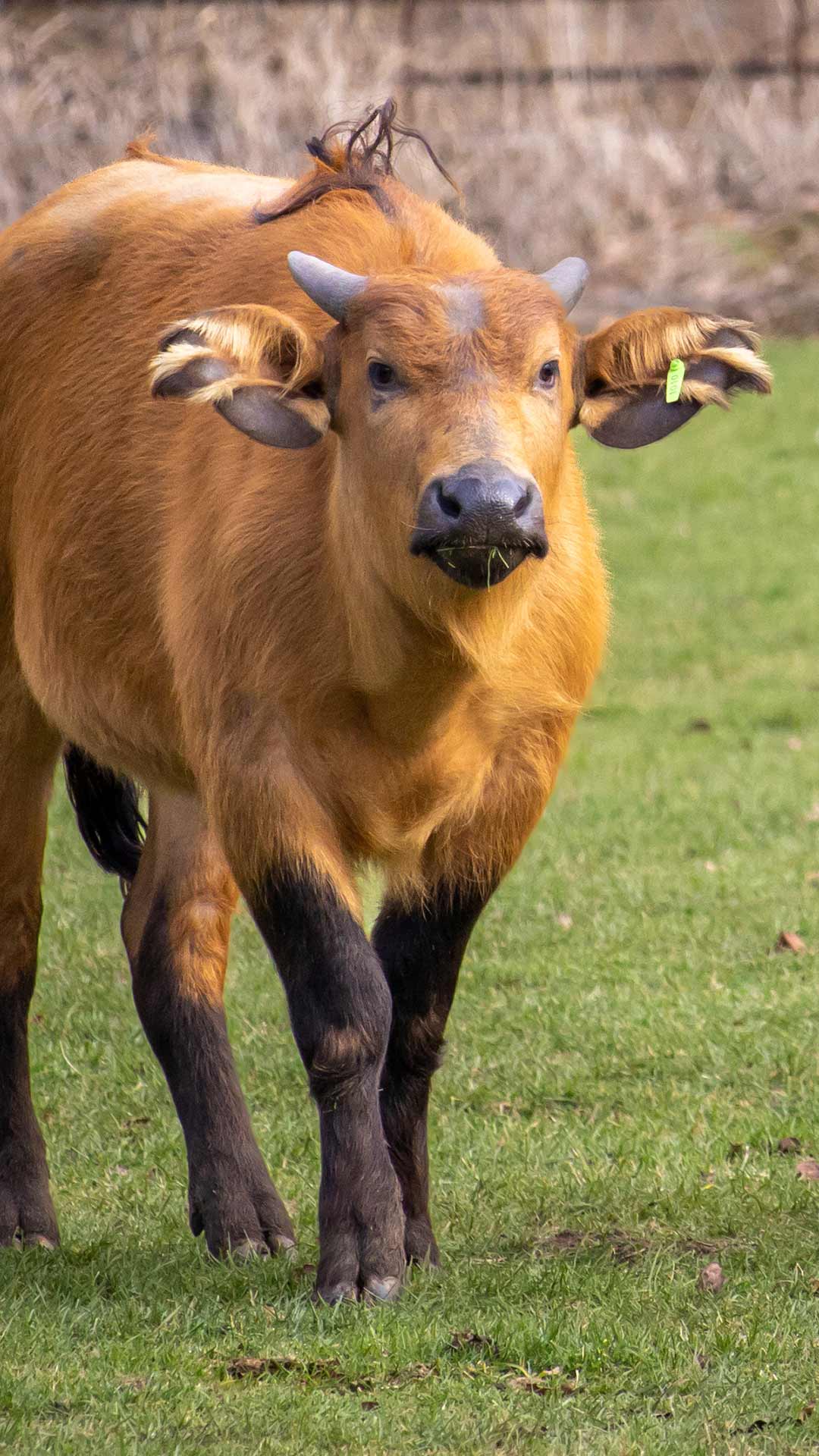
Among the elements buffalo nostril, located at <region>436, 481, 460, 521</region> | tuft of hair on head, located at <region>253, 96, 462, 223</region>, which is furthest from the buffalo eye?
tuft of hair on head, located at <region>253, 96, 462, 223</region>

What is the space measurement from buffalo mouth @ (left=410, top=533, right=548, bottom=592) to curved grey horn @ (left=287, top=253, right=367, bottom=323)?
23.7 inches

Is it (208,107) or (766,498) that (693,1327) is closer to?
(766,498)

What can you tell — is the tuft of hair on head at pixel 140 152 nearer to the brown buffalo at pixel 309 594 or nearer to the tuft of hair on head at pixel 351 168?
the brown buffalo at pixel 309 594

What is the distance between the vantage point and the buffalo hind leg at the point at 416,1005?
14.9ft

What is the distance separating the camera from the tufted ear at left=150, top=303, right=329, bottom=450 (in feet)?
12.6

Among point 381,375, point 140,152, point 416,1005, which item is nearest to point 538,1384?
point 416,1005

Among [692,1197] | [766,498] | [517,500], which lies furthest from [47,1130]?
[766,498]

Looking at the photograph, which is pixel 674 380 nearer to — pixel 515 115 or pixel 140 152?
pixel 140 152

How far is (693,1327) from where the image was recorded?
3.97 meters

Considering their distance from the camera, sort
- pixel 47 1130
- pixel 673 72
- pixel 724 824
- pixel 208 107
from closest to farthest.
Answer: pixel 47 1130
pixel 724 824
pixel 208 107
pixel 673 72

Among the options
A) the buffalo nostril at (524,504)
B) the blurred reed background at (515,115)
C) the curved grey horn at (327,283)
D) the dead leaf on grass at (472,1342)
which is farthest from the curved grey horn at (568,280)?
the blurred reed background at (515,115)

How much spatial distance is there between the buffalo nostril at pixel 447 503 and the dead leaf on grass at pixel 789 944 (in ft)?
12.1

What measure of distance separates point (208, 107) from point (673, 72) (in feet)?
15.2

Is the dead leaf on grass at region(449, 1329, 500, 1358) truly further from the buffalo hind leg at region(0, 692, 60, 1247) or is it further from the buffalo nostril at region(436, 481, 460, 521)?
the buffalo nostril at region(436, 481, 460, 521)
